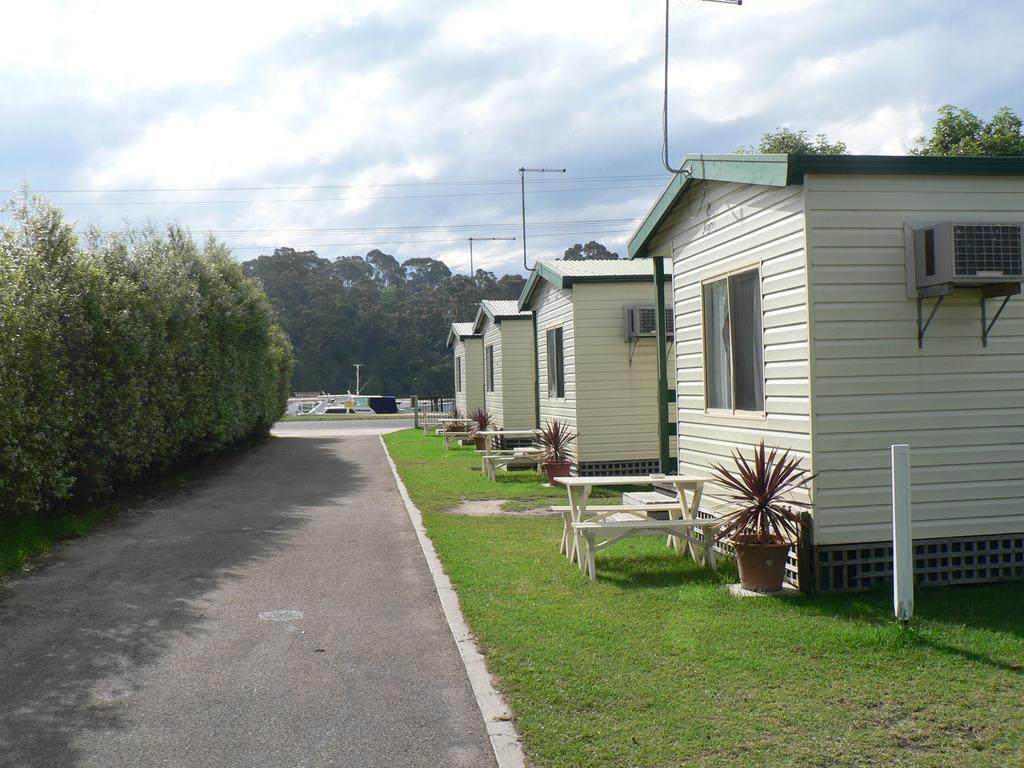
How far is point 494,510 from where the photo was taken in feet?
37.4

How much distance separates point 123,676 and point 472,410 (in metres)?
22.0

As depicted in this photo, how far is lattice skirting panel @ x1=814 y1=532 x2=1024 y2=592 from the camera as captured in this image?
642 cm

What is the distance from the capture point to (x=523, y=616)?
239 inches

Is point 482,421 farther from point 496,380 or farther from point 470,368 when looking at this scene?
point 470,368

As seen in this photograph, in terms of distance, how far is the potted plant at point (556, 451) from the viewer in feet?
46.0

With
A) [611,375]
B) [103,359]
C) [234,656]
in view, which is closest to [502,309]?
[611,375]

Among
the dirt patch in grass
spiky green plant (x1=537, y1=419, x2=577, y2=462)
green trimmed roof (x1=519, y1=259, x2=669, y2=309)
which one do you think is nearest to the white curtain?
the dirt patch in grass

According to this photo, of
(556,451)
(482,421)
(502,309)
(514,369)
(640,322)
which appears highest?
(502,309)

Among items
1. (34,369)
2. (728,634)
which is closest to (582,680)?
(728,634)

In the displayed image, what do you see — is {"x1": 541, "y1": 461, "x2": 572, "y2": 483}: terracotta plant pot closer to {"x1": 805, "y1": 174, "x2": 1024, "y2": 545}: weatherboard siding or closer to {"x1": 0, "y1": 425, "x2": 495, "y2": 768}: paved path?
{"x1": 0, "y1": 425, "x2": 495, "y2": 768}: paved path

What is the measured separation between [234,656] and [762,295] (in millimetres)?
4720

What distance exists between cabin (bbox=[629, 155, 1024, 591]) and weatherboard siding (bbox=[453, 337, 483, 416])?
66.2 ft

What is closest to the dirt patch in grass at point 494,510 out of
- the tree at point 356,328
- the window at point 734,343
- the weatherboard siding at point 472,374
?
the window at point 734,343

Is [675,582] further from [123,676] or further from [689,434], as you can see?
[123,676]
